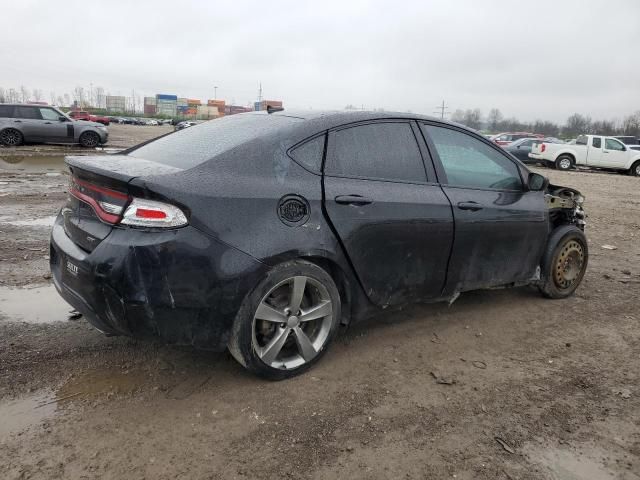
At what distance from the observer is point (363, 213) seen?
3.17 meters

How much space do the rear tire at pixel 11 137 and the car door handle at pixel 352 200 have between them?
62.0 ft

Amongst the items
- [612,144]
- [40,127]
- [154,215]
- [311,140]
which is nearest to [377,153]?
[311,140]

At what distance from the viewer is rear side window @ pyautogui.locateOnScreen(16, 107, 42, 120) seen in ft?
59.7

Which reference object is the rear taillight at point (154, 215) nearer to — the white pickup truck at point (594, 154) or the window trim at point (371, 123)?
the window trim at point (371, 123)

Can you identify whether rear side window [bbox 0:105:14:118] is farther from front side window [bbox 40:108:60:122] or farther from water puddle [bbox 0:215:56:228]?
water puddle [bbox 0:215:56:228]

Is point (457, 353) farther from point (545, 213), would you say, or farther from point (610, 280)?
point (610, 280)

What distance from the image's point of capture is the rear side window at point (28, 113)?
18188mm

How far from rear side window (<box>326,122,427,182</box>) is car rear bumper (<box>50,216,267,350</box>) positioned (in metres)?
0.90

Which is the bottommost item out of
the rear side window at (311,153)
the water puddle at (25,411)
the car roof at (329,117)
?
the water puddle at (25,411)

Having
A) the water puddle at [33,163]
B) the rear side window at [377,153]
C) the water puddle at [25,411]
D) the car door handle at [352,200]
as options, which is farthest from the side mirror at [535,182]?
the water puddle at [33,163]

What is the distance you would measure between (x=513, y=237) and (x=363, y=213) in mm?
1599

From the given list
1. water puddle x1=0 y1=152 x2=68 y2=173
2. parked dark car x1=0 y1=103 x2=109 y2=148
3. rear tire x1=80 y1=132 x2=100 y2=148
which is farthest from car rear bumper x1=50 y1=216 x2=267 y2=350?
rear tire x1=80 y1=132 x2=100 y2=148

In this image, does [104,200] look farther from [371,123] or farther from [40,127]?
[40,127]

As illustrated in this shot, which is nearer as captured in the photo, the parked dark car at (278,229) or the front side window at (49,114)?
the parked dark car at (278,229)
